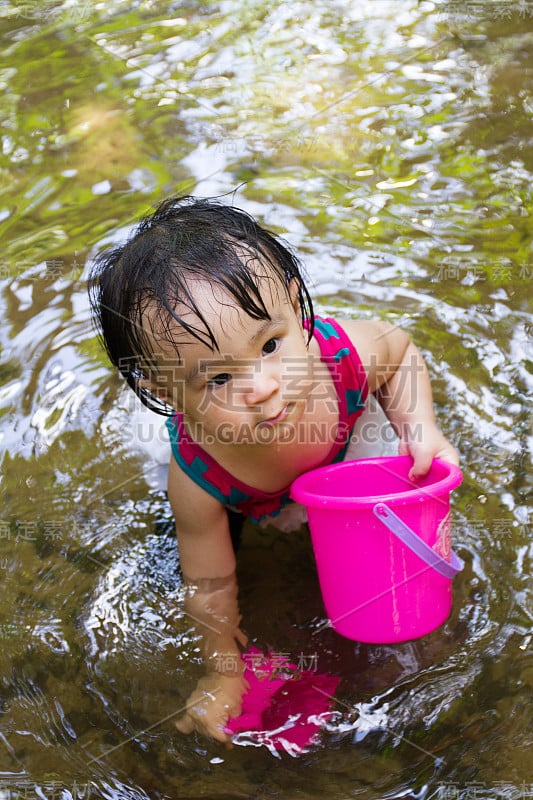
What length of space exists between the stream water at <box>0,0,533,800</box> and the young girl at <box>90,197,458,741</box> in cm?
13

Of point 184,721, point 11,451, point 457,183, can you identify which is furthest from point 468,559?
point 457,183

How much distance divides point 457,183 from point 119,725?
2.21 m

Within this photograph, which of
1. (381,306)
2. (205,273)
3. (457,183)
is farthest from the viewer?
(457,183)

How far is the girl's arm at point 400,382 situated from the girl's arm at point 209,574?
0.47 m

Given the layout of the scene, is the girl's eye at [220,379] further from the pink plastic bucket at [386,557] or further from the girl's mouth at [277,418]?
the pink plastic bucket at [386,557]

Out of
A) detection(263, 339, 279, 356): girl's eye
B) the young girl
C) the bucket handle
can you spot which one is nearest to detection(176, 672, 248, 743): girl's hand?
the young girl

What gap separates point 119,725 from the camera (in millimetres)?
2014

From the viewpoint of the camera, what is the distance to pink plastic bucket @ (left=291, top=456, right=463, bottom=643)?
6.17 feet

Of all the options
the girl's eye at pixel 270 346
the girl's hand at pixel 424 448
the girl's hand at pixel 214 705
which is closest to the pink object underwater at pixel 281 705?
the girl's hand at pixel 214 705

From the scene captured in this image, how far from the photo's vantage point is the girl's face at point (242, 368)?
1772 mm

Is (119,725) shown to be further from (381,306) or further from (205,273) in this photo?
(381,306)

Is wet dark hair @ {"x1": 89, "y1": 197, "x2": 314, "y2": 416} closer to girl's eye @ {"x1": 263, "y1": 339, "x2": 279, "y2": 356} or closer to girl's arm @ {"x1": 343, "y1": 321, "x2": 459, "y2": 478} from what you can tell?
girl's eye @ {"x1": 263, "y1": 339, "x2": 279, "y2": 356}

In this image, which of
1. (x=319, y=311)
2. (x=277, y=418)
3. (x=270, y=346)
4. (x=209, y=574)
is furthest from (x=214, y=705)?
(x=319, y=311)

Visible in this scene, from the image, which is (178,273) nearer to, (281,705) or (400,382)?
(400,382)
